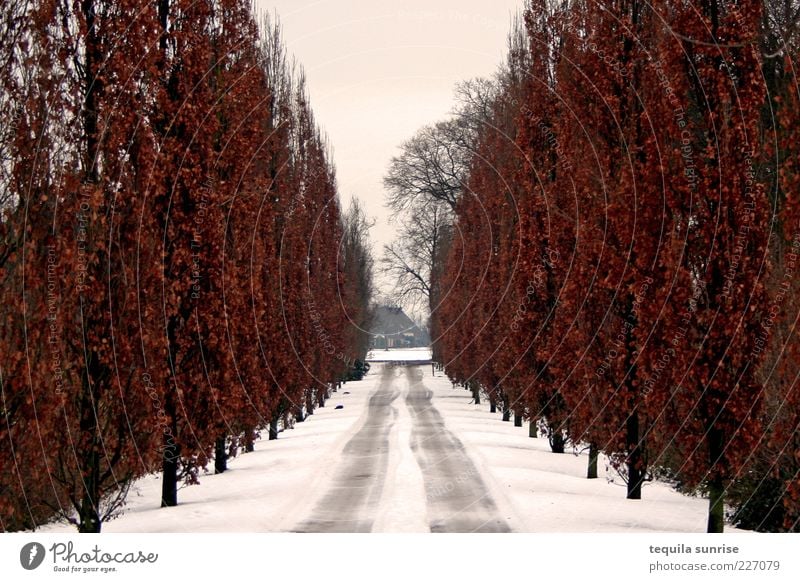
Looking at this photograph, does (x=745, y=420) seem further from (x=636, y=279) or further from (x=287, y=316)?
(x=287, y=316)

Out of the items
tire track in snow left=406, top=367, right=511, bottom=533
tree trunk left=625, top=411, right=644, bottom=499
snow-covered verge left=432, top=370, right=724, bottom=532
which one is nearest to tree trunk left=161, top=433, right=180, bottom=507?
tire track in snow left=406, top=367, right=511, bottom=533

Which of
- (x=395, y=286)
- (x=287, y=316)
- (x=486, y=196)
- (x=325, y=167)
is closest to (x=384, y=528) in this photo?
(x=287, y=316)

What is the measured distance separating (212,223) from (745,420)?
9989 mm

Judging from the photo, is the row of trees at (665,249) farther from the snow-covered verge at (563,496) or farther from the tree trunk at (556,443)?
the snow-covered verge at (563,496)

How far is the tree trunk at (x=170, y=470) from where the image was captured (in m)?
17.3

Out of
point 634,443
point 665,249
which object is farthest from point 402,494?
point 665,249

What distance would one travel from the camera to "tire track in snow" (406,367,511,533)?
1494 cm

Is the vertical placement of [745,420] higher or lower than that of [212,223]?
lower

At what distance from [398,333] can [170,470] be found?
457ft

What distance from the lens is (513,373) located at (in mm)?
28031

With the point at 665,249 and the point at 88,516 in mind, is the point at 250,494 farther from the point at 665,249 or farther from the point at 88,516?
the point at 665,249

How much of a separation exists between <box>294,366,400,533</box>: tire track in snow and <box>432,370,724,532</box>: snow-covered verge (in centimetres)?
223

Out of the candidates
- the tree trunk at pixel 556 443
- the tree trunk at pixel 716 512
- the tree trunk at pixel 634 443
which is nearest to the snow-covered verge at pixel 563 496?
the tree trunk at pixel 556 443

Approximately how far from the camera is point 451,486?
62.2 feet
